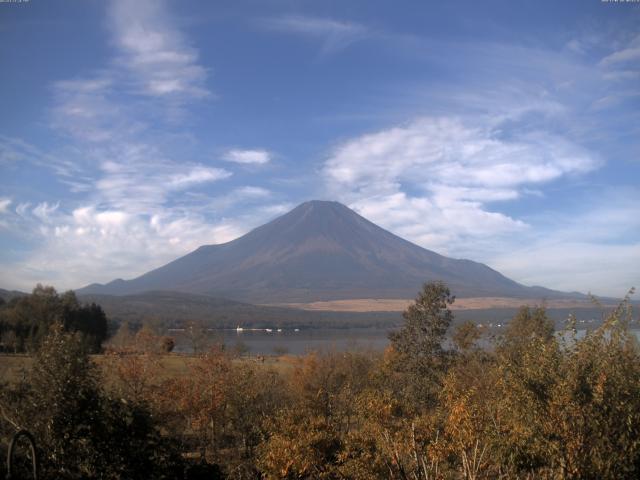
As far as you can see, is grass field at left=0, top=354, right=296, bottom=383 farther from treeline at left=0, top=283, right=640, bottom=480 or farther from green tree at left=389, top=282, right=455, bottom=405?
green tree at left=389, top=282, right=455, bottom=405

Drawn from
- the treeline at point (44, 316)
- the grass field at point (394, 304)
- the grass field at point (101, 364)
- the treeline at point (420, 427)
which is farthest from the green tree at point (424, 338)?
the grass field at point (394, 304)

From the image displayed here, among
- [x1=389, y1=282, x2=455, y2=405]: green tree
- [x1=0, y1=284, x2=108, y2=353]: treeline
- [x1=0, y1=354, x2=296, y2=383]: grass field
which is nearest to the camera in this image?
[x1=0, y1=354, x2=296, y2=383]: grass field

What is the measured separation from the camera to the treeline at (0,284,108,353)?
167ft

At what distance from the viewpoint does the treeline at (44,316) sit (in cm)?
5091

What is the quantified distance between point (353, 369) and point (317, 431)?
20.0 metres

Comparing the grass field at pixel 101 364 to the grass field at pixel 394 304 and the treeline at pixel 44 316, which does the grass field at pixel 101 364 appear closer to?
the treeline at pixel 44 316

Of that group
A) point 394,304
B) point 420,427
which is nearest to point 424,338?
point 420,427


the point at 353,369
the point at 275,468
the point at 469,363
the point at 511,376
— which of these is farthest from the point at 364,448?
the point at 353,369

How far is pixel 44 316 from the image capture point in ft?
173

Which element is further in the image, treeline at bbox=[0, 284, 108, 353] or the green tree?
treeline at bbox=[0, 284, 108, 353]

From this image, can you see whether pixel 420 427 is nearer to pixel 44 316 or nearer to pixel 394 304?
pixel 44 316

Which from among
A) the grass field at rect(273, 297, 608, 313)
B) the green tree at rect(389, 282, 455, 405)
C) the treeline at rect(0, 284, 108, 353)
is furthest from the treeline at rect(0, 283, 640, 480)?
the grass field at rect(273, 297, 608, 313)

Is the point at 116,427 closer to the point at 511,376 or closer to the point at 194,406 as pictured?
the point at 511,376

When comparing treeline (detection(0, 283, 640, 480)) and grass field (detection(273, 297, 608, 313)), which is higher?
treeline (detection(0, 283, 640, 480))
